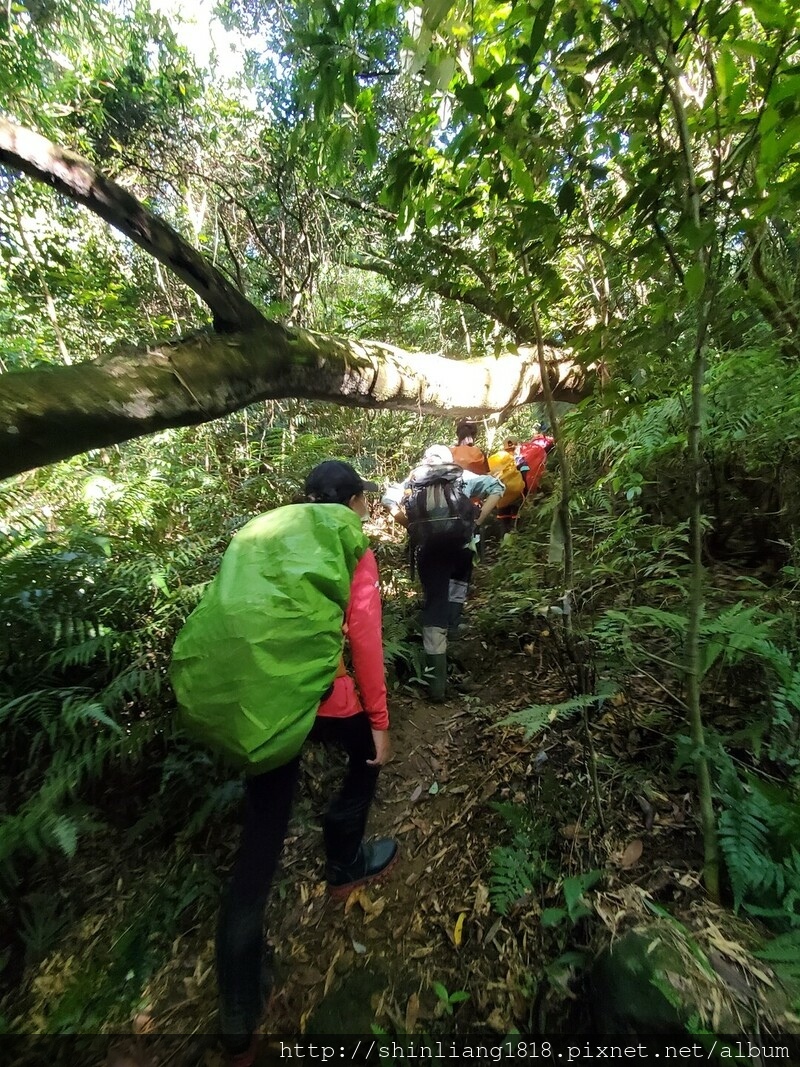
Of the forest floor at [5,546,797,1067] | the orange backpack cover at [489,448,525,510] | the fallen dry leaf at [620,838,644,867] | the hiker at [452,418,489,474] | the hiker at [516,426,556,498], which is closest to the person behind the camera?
the forest floor at [5,546,797,1067]

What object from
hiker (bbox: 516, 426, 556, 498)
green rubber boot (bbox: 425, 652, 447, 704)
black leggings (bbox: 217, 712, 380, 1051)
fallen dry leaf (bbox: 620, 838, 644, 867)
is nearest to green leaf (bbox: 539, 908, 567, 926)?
fallen dry leaf (bbox: 620, 838, 644, 867)

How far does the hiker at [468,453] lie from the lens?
537 cm

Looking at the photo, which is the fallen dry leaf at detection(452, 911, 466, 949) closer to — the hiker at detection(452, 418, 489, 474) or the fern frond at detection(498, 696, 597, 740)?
the fern frond at detection(498, 696, 597, 740)

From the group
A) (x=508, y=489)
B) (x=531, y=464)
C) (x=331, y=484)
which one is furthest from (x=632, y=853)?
(x=531, y=464)

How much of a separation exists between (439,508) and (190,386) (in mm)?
1976

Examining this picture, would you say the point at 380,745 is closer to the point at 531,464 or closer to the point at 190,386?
the point at 190,386

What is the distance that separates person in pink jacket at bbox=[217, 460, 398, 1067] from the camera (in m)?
2.00

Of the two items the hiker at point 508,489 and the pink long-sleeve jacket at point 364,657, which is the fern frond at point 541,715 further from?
the hiker at point 508,489

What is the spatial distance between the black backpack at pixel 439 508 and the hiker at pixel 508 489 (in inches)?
73.2

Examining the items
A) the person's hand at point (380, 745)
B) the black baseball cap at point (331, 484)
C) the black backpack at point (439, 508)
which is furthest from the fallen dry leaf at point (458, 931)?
the black backpack at point (439, 508)

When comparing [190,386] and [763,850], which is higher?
[190,386]

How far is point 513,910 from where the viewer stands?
213cm

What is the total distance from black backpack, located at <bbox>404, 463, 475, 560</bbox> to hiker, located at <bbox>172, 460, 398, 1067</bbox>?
4.96 ft

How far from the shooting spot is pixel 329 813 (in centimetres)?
251
